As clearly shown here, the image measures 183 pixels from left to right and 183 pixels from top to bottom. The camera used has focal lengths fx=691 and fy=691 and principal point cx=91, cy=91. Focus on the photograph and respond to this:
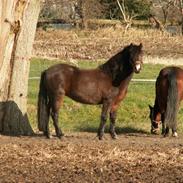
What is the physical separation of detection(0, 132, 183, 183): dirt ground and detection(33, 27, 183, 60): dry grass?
24.4m

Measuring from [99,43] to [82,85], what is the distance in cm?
2820

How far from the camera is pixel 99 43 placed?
42.5 m

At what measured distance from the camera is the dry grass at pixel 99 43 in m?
38.6

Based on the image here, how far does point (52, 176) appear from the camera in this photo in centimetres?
927

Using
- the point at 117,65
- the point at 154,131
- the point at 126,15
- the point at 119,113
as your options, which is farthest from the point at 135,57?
the point at 126,15

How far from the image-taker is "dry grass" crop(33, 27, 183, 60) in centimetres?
3859

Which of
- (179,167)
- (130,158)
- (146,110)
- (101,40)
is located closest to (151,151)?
(130,158)

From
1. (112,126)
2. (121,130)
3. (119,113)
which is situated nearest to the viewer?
(112,126)

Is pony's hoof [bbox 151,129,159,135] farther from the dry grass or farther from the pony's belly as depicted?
the dry grass

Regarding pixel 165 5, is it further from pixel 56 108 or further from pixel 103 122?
pixel 56 108

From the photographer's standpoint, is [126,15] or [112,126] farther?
[126,15]

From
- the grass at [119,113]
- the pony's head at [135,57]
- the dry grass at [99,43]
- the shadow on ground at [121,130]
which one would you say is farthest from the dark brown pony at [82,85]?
the dry grass at [99,43]

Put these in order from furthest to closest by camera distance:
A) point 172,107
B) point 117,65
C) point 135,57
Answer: point 172,107
point 117,65
point 135,57

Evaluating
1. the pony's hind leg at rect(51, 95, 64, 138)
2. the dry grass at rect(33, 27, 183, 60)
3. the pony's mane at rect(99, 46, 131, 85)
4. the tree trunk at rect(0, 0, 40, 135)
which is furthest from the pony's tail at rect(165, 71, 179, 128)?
the dry grass at rect(33, 27, 183, 60)
